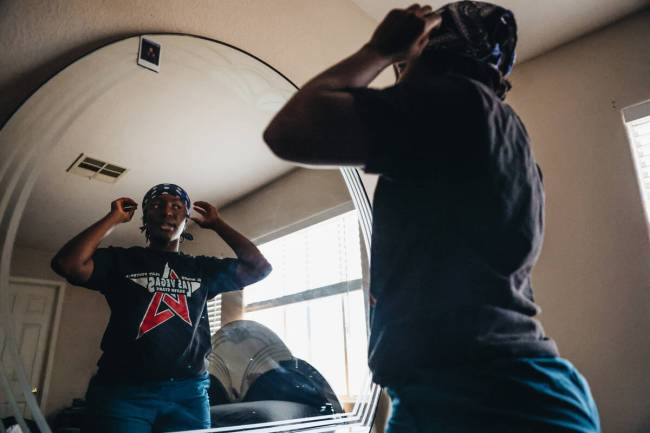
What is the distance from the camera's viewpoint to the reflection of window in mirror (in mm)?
1274

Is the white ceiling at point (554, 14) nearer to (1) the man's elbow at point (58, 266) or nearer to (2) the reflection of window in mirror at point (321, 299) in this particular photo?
(2) the reflection of window in mirror at point (321, 299)

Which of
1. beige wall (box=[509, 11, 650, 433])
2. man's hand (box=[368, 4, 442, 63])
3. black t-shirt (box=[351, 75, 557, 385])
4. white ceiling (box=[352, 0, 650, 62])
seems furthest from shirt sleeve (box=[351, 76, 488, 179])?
beige wall (box=[509, 11, 650, 433])

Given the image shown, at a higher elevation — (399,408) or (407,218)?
(407,218)

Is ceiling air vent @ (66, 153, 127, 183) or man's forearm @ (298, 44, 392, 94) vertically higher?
ceiling air vent @ (66, 153, 127, 183)

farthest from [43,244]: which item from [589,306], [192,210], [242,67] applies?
[589,306]

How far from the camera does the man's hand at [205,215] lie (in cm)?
112

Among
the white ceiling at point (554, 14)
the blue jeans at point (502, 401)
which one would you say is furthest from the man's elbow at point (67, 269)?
the white ceiling at point (554, 14)

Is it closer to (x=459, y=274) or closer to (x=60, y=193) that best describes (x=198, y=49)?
(x=60, y=193)

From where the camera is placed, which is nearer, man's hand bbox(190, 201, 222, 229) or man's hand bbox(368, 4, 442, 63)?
man's hand bbox(368, 4, 442, 63)

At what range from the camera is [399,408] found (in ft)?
1.89

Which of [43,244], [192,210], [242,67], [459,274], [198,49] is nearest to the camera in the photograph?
[459,274]

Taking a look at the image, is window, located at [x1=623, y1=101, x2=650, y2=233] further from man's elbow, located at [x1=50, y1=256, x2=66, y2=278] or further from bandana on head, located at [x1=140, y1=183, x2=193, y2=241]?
man's elbow, located at [x1=50, y1=256, x2=66, y2=278]

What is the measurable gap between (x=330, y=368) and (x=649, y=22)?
1993 mm

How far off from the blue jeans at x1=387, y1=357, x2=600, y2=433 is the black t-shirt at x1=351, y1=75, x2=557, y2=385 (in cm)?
2
